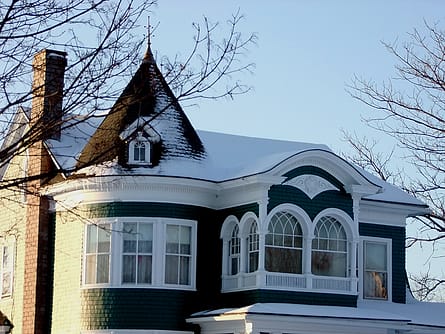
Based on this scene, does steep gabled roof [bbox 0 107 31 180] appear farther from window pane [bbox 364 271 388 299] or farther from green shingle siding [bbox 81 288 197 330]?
window pane [bbox 364 271 388 299]

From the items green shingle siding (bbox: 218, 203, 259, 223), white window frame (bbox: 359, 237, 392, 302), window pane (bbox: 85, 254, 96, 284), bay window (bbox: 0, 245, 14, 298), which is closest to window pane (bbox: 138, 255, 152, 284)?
window pane (bbox: 85, 254, 96, 284)

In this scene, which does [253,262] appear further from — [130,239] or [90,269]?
[90,269]

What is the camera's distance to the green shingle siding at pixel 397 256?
93.1 feet

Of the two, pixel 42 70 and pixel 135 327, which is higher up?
pixel 42 70

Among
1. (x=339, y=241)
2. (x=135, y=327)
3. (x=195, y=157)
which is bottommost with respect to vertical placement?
(x=135, y=327)

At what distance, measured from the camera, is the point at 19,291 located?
→ 28594 millimetres

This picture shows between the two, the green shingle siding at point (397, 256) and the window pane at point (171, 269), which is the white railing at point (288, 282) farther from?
the green shingle siding at point (397, 256)

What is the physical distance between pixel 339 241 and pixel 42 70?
14.9 m

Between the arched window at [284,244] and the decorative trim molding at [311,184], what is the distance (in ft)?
2.32

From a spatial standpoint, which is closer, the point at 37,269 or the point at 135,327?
the point at 135,327

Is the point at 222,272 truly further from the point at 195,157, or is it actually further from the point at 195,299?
the point at 195,157

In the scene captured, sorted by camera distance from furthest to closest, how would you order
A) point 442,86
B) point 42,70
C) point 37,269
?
1. point 37,269
2. point 442,86
3. point 42,70

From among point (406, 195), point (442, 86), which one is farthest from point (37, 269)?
point (442, 86)

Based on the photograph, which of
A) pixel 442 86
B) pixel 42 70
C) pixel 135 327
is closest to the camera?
pixel 42 70
